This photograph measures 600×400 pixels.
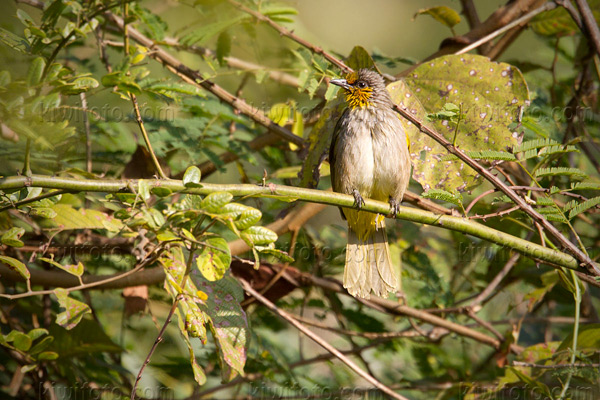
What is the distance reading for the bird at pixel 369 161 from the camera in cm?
360

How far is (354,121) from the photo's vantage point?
3781 millimetres

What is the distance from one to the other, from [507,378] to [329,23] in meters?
7.24

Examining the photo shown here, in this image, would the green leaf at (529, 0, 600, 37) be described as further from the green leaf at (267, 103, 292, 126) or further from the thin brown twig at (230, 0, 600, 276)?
the thin brown twig at (230, 0, 600, 276)

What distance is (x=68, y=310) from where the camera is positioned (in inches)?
89.2

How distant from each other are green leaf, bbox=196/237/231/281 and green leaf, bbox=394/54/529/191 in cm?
119

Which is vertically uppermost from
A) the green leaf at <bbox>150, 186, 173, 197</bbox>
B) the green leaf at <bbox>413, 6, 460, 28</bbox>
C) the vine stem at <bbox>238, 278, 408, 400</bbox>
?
the green leaf at <bbox>413, 6, 460, 28</bbox>

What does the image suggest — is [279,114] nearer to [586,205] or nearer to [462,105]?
[462,105]

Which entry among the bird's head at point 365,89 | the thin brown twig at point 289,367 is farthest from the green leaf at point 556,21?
the thin brown twig at point 289,367

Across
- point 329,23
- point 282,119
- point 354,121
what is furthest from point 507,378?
point 329,23

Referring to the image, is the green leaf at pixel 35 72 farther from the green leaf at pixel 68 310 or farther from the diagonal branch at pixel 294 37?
the diagonal branch at pixel 294 37

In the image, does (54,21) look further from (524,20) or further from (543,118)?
(543,118)

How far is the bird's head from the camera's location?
371 centimetres

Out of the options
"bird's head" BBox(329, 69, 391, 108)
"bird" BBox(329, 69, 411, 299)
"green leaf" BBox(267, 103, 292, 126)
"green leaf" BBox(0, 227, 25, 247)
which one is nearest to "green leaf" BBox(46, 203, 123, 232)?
"green leaf" BBox(0, 227, 25, 247)

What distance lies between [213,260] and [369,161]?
5.96ft
